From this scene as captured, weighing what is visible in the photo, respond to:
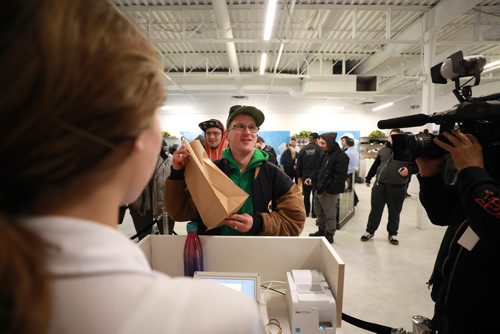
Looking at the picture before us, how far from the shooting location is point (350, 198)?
568 centimetres

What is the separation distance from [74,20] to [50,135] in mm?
136

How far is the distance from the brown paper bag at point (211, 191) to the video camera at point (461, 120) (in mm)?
795

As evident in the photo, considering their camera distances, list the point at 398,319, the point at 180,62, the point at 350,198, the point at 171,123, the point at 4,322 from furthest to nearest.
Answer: the point at 171,123 < the point at 180,62 < the point at 350,198 < the point at 398,319 < the point at 4,322

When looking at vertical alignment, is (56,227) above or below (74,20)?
below

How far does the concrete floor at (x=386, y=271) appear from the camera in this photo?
2.51 meters

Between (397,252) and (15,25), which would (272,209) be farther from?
(397,252)

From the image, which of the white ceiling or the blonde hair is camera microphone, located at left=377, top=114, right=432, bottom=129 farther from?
the white ceiling

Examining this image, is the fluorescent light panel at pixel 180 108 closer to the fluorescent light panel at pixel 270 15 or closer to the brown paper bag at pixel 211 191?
the fluorescent light panel at pixel 270 15

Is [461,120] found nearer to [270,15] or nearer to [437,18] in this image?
[270,15]

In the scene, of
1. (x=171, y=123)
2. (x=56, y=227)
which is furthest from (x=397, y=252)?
(x=171, y=123)

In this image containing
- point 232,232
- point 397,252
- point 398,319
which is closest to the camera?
point 232,232

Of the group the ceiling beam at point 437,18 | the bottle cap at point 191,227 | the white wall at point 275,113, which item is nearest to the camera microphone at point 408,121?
the bottle cap at point 191,227

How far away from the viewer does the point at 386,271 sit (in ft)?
10.8

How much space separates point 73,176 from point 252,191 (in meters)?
1.32
